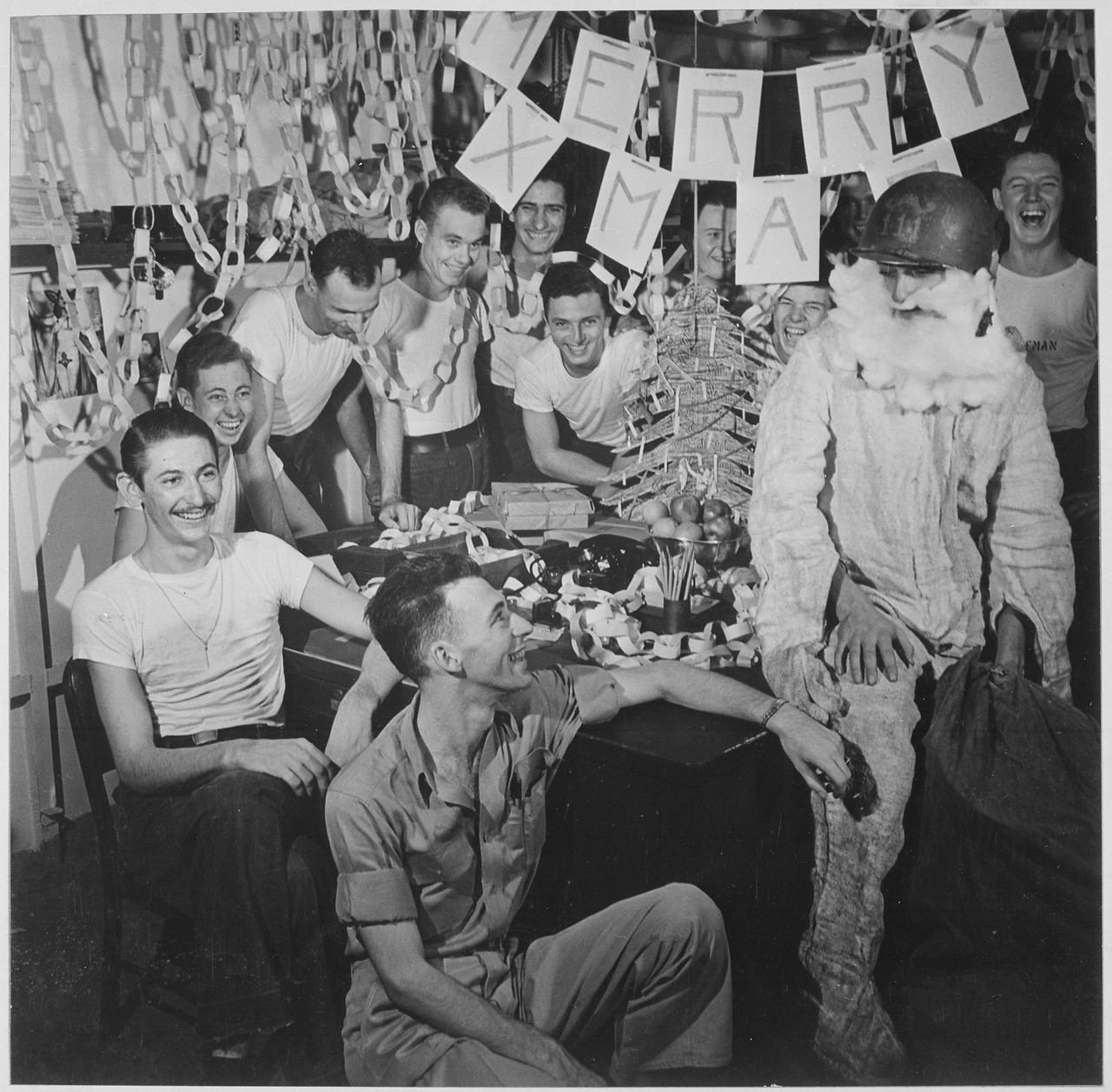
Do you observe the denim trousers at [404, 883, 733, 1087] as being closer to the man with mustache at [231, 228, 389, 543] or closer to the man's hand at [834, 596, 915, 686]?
the man's hand at [834, 596, 915, 686]

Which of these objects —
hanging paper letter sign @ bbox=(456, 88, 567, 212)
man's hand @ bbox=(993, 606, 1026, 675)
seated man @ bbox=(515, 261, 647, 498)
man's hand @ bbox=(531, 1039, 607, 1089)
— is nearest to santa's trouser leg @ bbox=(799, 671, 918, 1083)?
man's hand @ bbox=(993, 606, 1026, 675)

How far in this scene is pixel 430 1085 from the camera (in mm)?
2729

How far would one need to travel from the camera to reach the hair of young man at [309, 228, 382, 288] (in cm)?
281

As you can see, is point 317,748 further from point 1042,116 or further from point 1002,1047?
point 1042,116

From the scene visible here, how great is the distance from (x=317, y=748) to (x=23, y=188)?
61.5 inches

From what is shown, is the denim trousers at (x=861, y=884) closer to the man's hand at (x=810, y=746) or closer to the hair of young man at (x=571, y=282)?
the man's hand at (x=810, y=746)

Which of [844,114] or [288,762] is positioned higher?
[844,114]

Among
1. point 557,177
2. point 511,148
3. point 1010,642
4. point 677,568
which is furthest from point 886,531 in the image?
point 511,148

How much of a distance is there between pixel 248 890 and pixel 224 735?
1.25 feet

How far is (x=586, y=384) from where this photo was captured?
288 cm

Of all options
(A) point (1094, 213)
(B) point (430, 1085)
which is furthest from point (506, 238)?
(B) point (430, 1085)

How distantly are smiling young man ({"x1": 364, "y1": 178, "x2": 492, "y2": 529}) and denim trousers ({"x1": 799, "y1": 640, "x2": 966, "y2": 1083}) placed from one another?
3.45 ft

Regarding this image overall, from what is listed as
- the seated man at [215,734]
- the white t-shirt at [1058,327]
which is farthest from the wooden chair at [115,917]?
the white t-shirt at [1058,327]

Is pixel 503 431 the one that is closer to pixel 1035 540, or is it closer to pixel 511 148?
pixel 511 148
